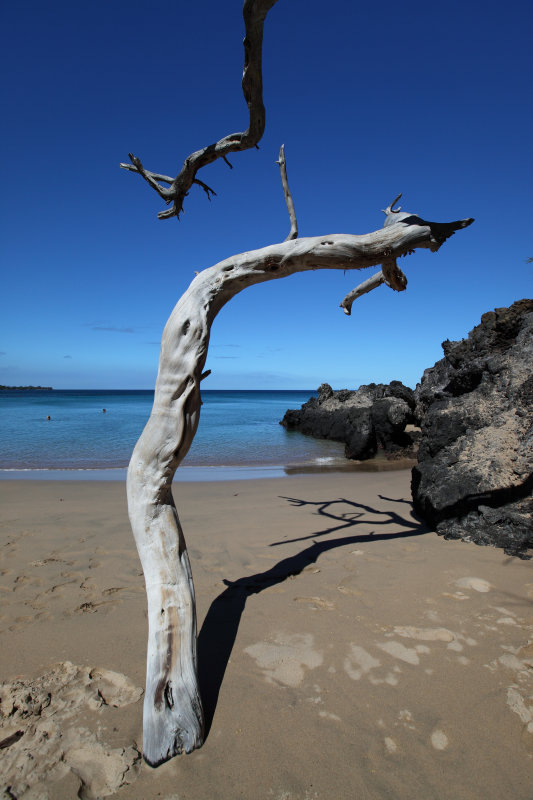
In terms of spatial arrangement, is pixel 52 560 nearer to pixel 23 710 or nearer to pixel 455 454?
pixel 23 710

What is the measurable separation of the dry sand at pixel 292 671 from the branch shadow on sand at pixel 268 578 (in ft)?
0.06

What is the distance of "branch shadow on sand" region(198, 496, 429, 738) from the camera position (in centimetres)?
264

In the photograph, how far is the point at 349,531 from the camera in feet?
17.4

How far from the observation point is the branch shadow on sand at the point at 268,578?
104 inches

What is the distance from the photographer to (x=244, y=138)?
3352 mm

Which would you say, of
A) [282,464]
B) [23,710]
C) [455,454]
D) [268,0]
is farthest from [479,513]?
→ [282,464]

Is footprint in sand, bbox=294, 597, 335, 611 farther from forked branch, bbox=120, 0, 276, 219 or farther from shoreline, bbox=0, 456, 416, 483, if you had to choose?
shoreline, bbox=0, 456, 416, 483

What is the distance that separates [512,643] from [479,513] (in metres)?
2.01

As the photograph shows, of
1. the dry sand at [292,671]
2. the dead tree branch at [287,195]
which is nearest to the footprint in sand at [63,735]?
the dry sand at [292,671]

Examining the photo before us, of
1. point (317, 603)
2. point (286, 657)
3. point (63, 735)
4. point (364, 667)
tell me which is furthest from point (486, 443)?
Result: point (63, 735)

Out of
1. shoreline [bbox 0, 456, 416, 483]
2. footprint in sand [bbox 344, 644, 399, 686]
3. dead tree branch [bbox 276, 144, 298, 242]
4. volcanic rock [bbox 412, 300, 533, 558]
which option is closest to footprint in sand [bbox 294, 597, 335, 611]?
footprint in sand [bbox 344, 644, 399, 686]

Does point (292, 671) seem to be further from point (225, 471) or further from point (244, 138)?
point (225, 471)

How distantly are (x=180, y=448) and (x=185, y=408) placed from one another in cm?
24

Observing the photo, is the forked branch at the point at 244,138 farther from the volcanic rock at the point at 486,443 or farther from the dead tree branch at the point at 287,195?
the volcanic rock at the point at 486,443
